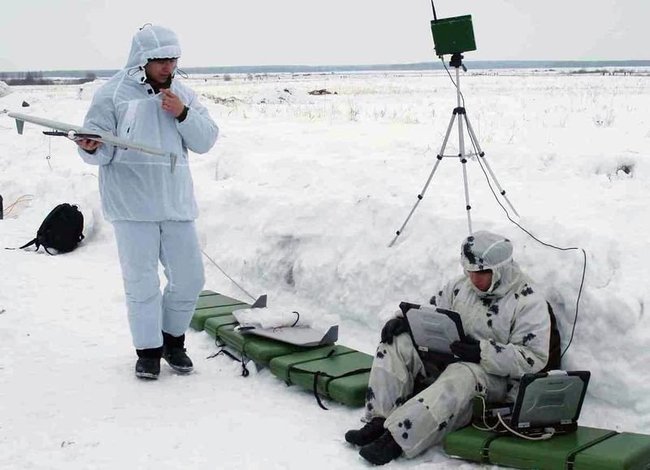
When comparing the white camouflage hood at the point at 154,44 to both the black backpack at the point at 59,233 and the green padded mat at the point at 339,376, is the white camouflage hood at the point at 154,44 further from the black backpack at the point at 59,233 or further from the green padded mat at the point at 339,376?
the black backpack at the point at 59,233

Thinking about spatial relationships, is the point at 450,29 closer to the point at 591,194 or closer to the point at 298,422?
the point at 591,194

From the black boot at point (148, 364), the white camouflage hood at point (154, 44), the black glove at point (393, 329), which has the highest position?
the white camouflage hood at point (154, 44)

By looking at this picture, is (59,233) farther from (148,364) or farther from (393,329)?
(393,329)

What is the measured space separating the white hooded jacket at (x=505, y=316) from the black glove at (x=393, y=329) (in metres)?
0.35

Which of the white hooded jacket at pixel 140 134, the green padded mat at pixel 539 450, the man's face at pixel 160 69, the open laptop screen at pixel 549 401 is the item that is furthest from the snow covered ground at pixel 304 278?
the man's face at pixel 160 69

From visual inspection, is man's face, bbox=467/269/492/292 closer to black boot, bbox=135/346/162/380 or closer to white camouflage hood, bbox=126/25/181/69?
black boot, bbox=135/346/162/380

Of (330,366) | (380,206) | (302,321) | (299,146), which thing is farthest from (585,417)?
(299,146)

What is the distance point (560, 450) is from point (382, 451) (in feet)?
2.82

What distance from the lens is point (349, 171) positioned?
7910mm

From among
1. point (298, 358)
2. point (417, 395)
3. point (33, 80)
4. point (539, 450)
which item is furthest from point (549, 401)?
point (33, 80)

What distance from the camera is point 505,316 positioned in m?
4.23

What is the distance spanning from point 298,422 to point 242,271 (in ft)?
9.78

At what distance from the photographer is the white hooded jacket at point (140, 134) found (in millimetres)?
4809

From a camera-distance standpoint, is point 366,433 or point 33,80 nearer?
point 366,433
